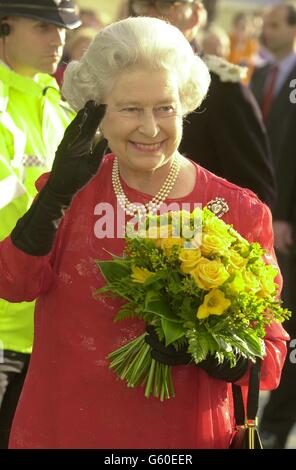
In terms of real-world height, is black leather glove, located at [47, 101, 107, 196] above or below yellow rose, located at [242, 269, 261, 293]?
above

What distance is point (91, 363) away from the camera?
4016 mm

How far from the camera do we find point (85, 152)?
3.82 metres

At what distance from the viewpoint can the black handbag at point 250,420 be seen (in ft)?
12.8

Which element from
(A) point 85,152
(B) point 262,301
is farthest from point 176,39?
(B) point 262,301

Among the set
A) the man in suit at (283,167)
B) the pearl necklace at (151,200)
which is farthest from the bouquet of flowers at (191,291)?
the man in suit at (283,167)

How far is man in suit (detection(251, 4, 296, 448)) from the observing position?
7938mm

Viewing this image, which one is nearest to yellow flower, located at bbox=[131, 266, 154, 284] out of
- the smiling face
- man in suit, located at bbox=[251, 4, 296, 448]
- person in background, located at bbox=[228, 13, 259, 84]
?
the smiling face

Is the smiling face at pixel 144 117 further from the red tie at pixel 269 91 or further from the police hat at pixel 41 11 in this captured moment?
the red tie at pixel 269 91

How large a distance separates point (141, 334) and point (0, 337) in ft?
4.60

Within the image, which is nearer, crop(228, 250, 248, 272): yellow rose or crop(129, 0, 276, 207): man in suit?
crop(228, 250, 248, 272): yellow rose

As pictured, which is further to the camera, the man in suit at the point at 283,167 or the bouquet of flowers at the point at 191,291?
the man in suit at the point at 283,167

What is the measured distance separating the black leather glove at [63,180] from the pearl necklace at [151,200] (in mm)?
274

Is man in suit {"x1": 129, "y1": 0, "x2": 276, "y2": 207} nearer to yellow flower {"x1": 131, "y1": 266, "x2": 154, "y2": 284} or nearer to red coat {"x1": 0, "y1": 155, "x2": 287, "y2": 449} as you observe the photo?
red coat {"x1": 0, "y1": 155, "x2": 287, "y2": 449}

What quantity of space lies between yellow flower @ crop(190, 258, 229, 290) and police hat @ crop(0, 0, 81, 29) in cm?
223
